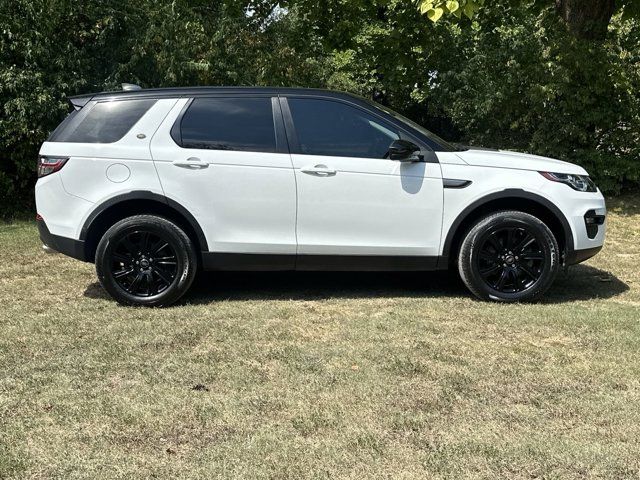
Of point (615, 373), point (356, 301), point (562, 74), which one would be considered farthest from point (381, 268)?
point (562, 74)

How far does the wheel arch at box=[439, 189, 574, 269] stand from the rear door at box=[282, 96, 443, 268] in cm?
16

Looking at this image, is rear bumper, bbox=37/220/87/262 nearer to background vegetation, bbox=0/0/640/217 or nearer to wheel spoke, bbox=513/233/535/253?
wheel spoke, bbox=513/233/535/253

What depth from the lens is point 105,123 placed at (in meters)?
5.34

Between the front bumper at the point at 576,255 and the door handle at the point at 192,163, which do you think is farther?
the front bumper at the point at 576,255

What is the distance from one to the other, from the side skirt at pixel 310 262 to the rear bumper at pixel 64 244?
3.21 feet

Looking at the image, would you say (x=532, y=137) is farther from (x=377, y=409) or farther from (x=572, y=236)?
(x=377, y=409)

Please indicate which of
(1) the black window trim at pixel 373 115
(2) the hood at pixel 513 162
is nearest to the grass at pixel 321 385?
(2) the hood at pixel 513 162

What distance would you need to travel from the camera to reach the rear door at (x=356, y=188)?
525 cm

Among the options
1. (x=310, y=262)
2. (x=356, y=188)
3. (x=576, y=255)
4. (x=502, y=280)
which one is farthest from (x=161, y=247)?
(x=576, y=255)

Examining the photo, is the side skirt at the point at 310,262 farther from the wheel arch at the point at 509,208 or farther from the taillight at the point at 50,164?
the taillight at the point at 50,164

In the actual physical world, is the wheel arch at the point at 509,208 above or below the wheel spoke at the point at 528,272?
above

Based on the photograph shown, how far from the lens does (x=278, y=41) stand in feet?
39.1

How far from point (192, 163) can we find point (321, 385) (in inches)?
89.5

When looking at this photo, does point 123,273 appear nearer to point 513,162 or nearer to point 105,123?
point 105,123
